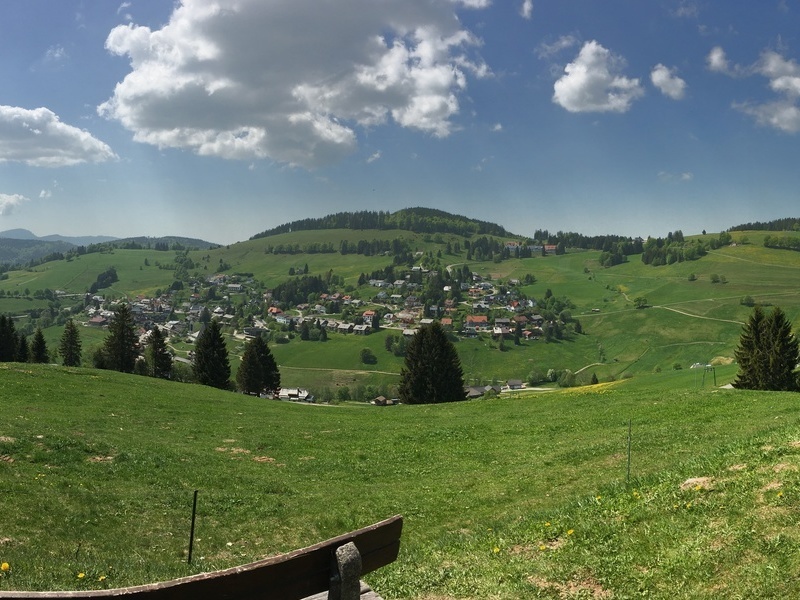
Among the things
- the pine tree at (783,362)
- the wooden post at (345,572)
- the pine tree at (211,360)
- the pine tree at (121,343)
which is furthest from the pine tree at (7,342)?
the pine tree at (783,362)

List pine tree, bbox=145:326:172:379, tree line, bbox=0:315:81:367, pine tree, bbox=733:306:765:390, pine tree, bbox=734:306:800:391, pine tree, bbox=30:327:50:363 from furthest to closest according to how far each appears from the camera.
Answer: pine tree, bbox=145:326:172:379, pine tree, bbox=30:327:50:363, tree line, bbox=0:315:81:367, pine tree, bbox=733:306:765:390, pine tree, bbox=734:306:800:391

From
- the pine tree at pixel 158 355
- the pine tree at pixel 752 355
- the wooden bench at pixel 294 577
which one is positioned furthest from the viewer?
the pine tree at pixel 158 355

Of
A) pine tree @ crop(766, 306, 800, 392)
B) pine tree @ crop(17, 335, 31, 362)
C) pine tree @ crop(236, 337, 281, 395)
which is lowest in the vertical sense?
pine tree @ crop(236, 337, 281, 395)

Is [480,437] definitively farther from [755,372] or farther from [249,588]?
[755,372]

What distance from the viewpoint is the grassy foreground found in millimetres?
8656

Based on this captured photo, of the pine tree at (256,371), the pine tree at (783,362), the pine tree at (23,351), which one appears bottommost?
the pine tree at (256,371)

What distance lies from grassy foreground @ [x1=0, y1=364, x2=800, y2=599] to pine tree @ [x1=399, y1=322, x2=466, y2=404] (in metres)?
31.2

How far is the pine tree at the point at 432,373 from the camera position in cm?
6944

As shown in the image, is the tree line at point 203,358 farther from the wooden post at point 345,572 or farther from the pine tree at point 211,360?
the wooden post at point 345,572

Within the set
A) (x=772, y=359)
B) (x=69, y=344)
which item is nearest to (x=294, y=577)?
(x=772, y=359)

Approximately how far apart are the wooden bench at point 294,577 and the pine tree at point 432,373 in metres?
64.6

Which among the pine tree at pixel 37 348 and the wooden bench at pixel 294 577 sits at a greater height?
the wooden bench at pixel 294 577

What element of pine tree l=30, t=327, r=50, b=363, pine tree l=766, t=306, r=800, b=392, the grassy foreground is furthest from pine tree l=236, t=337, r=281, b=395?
pine tree l=766, t=306, r=800, b=392

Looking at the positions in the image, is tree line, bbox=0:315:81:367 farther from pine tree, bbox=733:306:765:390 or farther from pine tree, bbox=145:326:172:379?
pine tree, bbox=733:306:765:390
